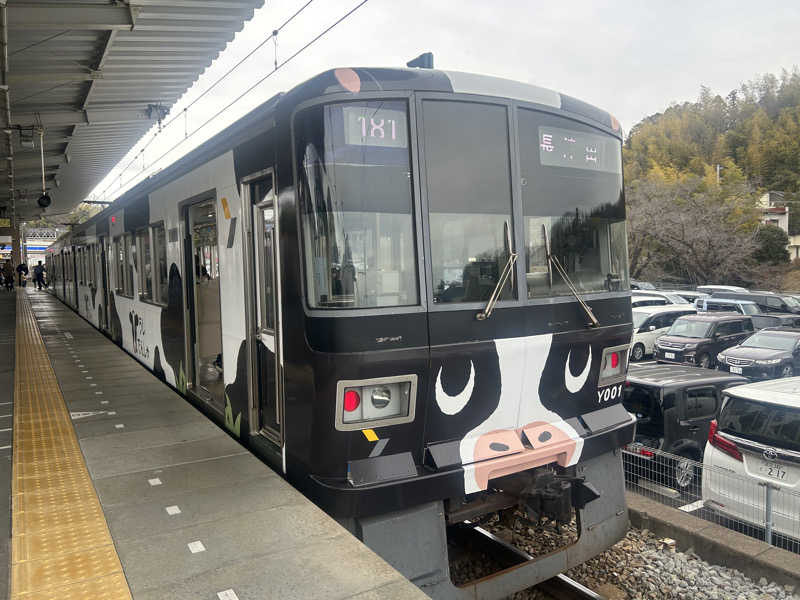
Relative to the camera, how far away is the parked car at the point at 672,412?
7691mm

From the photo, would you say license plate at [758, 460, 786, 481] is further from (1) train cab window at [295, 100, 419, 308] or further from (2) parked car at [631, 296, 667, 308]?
(2) parked car at [631, 296, 667, 308]

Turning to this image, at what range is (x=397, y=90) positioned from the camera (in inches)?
143

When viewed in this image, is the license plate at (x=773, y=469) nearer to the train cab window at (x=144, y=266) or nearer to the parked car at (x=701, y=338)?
the train cab window at (x=144, y=266)

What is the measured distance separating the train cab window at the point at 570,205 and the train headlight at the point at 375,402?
1.03m

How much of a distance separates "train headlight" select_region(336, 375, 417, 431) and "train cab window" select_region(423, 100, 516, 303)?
530 millimetres

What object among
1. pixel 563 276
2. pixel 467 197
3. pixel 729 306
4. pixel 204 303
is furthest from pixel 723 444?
pixel 729 306

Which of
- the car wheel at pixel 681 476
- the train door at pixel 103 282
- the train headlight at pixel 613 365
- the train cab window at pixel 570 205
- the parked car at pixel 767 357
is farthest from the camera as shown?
the parked car at pixel 767 357

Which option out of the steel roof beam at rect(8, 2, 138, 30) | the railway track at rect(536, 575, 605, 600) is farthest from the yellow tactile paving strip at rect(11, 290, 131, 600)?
the steel roof beam at rect(8, 2, 138, 30)

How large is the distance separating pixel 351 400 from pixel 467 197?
1.34 metres

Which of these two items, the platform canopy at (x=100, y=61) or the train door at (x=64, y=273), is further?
the train door at (x=64, y=273)

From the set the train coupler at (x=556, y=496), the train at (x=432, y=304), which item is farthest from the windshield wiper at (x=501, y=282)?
the train coupler at (x=556, y=496)

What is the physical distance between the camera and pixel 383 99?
142 inches

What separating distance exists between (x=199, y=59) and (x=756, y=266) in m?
38.7

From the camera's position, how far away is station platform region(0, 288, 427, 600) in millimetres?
3088
